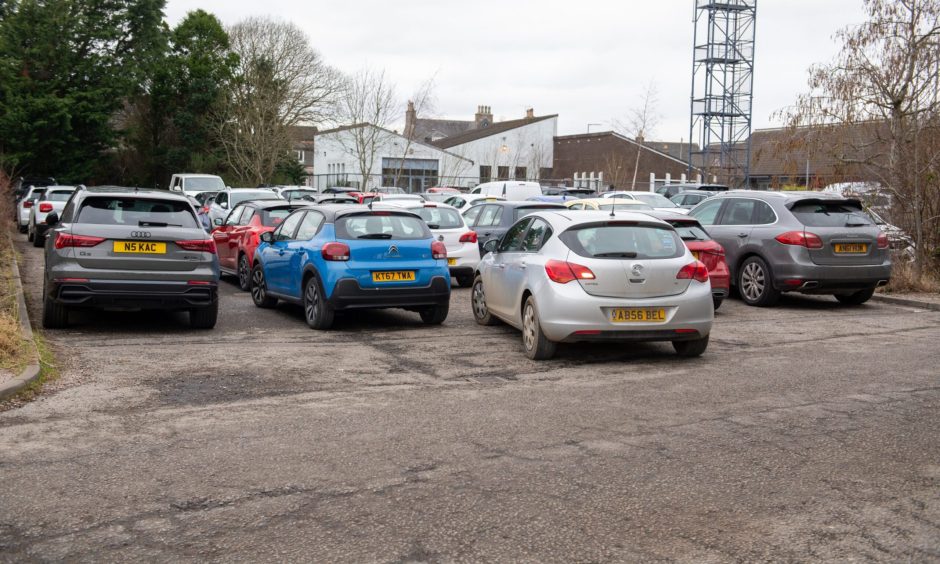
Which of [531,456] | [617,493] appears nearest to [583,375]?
[531,456]

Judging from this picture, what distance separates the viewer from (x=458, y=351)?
10234 millimetres

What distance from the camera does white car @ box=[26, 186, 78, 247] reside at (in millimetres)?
25484

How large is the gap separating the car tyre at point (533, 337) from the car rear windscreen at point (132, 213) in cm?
426

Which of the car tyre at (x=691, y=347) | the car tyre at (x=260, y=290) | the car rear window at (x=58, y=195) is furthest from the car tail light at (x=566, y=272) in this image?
the car rear window at (x=58, y=195)

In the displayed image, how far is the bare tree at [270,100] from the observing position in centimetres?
4991

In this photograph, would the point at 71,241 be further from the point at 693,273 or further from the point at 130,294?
the point at 693,273

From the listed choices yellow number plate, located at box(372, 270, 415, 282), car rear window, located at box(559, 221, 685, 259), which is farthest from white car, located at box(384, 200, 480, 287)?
car rear window, located at box(559, 221, 685, 259)

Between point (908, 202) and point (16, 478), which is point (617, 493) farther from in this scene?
point (908, 202)

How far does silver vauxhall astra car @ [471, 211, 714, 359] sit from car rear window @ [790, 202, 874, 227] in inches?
201

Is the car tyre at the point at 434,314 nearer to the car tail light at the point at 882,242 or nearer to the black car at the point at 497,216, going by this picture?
the black car at the point at 497,216

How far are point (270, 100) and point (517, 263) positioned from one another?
42591mm

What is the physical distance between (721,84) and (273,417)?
44222 mm

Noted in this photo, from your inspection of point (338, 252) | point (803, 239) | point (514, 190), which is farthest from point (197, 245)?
point (514, 190)

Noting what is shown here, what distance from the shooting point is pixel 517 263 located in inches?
413
